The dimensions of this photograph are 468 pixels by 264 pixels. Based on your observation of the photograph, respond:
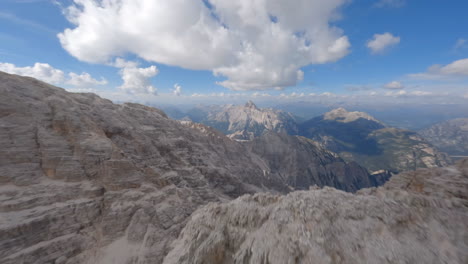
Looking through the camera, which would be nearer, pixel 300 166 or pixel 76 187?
pixel 76 187

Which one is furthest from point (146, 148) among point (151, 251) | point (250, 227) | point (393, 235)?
point (393, 235)

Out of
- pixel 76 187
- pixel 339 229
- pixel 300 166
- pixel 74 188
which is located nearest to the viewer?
pixel 339 229

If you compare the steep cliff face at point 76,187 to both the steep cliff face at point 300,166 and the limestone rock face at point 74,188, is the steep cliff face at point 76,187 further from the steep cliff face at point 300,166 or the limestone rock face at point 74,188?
the steep cliff face at point 300,166

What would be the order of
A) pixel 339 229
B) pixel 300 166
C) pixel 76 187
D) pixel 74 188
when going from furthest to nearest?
pixel 300 166 → pixel 76 187 → pixel 74 188 → pixel 339 229

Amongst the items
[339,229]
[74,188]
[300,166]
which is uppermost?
[339,229]

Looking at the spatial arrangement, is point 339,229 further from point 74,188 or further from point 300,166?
point 300,166

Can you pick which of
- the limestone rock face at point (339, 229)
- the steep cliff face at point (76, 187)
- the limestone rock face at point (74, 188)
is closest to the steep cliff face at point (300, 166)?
the steep cliff face at point (76, 187)

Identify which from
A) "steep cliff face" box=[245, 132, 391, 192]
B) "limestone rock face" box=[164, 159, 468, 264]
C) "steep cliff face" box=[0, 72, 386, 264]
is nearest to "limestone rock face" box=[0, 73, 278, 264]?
"steep cliff face" box=[0, 72, 386, 264]

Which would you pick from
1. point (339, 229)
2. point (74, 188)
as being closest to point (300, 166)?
point (74, 188)
